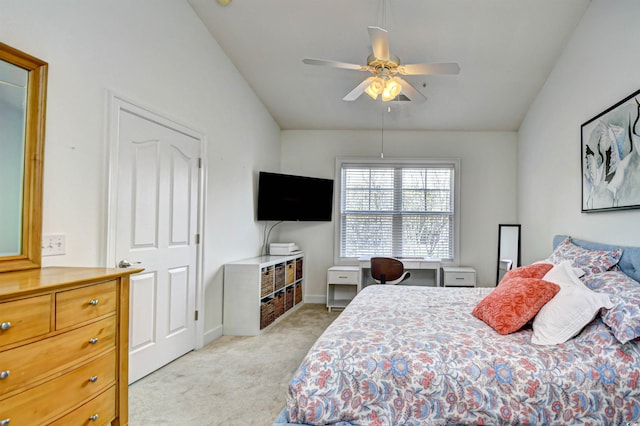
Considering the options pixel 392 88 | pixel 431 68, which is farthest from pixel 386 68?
pixel 431 68

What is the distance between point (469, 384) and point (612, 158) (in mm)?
2314

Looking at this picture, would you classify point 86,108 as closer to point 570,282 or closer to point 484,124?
point 570,282

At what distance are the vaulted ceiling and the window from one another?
80 centimetres

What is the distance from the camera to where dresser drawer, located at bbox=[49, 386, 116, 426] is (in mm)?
1536

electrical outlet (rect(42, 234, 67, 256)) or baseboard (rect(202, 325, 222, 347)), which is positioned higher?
electrical outlet (rect(42, 234, 67, 256))

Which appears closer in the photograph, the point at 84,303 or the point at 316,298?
the point at 84,303

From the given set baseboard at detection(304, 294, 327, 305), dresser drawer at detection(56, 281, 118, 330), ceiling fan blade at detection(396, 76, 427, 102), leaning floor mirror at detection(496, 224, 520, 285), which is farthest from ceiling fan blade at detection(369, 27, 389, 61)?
baseboard at detection(304, 294, 327, 305)

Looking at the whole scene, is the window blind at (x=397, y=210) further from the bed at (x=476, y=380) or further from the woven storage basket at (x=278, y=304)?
the bed at (x=476, y=380)

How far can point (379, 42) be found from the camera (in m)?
2.53

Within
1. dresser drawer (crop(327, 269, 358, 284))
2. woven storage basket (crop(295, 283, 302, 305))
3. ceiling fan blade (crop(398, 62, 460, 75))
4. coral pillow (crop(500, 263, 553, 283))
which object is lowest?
woven storage basket (crop(295, 283, 302, 305))

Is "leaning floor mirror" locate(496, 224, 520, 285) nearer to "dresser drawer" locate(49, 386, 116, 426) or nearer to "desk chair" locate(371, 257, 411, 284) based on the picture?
"desk chair" locate(371, 257, 411, 284)

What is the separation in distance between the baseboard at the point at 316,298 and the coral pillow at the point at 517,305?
3367 mm

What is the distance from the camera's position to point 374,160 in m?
5.42

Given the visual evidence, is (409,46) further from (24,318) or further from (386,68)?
(24,318)
